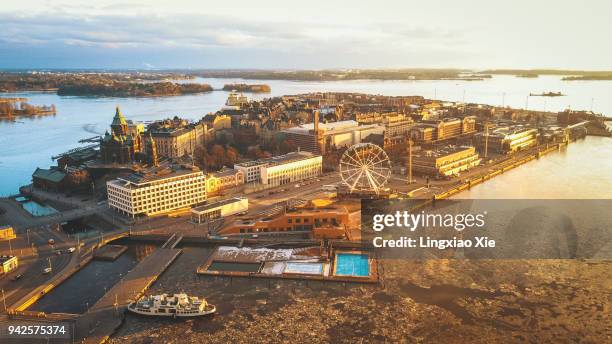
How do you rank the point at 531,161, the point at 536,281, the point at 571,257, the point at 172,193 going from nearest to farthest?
the point at 536,281
the point at 571,257
the point at 172,193
the point at 531,161

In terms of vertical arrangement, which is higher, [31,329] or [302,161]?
[302,161]

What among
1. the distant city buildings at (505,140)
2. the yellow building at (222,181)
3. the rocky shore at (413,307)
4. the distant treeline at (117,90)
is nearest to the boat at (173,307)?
the rocky shore at (413,307)

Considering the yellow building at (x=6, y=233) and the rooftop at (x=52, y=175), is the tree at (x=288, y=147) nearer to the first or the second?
the rooftop at (x=52, y=175)

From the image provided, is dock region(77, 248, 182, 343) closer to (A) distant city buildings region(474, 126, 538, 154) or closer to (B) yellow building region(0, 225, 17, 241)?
(B) yellow building region(0, 225, 17, 241)

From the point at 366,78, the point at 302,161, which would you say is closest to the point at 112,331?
the point at 302,161

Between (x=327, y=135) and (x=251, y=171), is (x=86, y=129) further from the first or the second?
(x=251, y=171)

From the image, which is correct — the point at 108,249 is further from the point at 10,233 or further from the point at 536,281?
the point at 536,281
